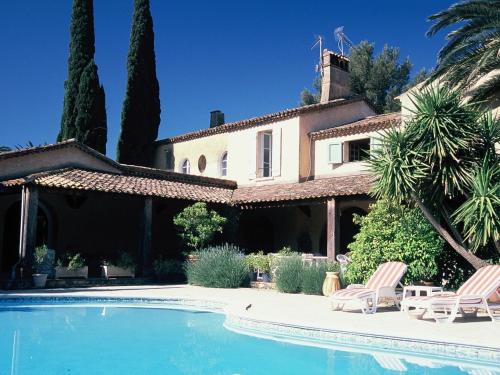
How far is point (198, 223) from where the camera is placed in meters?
20.6

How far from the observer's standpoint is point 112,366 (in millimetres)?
8266

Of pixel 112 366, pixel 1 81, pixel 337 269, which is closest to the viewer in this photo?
pixel 112 366

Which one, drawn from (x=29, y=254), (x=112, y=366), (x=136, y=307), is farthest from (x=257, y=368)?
(x=29, y=254)

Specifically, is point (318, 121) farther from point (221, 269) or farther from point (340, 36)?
point (340, 36)

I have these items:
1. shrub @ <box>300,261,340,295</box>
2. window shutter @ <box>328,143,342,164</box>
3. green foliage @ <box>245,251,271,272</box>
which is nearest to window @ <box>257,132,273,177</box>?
window shutter @ <box>328,143,342,164</box>

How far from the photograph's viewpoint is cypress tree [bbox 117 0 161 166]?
1139 inches

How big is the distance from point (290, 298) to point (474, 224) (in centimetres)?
520

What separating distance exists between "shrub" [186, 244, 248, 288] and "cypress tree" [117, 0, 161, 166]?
11367mm

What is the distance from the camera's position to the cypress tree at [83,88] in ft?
92.5

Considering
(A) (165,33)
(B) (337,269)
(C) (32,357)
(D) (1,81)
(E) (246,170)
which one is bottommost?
(C) (32,357)

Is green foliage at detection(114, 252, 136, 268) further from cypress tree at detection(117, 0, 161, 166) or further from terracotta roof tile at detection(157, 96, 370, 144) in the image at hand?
cypress tree at detection(117, 0, 161, 166)

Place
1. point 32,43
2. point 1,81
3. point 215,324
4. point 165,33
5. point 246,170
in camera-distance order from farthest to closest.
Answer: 1. point 165,33
2. point 1,81
3. point 246,170
4. point 32,43
5. point 215,324

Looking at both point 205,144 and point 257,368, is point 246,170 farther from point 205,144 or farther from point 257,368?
point 257,368

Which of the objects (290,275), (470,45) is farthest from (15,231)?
(470,45)
